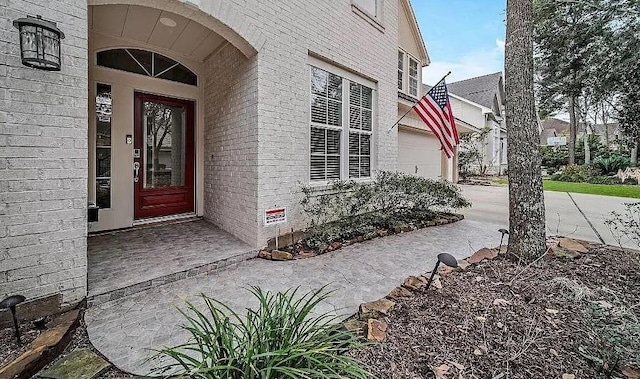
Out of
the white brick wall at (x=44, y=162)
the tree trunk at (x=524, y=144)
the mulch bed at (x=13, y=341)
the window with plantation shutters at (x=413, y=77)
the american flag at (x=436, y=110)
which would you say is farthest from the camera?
the window with plantation shutters at (x=413, y=77)

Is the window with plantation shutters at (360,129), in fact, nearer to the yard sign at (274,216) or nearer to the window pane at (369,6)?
the window pane at (369,6)

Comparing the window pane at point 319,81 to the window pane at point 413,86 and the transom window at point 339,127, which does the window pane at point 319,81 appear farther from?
the window pane at point 413,86

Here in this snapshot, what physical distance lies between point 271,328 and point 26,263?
7.61ft

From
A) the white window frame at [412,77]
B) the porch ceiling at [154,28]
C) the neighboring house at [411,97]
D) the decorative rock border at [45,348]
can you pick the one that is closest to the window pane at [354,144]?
the neighboring house at [411,97]

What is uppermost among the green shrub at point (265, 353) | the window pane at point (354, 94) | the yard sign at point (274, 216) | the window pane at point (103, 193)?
the window pane at point (354, 94)

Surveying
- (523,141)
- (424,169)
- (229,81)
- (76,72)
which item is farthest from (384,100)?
(76,72)

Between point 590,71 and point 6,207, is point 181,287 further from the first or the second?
point 590,71

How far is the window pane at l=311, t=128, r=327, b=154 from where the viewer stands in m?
5.64

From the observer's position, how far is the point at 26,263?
2.68m

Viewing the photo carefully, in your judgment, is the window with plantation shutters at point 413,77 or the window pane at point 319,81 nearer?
the window pane at point 319,81

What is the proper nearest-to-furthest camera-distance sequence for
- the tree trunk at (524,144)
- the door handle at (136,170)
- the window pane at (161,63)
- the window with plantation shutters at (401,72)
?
the tree trunk at (524,144)
the door handle at (136,170)
the window pane at (161,63)
the window with plantation shutters at (401,72)

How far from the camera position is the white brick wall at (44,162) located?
2.59m

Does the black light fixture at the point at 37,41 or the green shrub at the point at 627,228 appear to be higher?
the black light fixture at the point at 37,41

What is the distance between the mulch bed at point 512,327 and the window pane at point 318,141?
3.12 m
